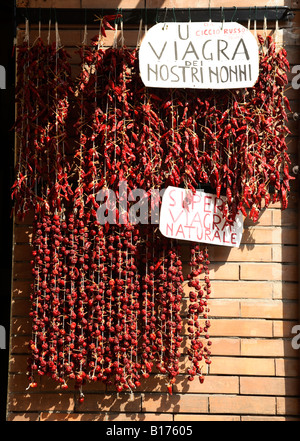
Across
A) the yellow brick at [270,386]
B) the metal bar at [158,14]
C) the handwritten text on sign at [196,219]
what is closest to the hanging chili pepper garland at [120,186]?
the handwritten text on sign at [196,219]

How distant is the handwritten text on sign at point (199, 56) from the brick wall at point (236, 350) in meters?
0.34

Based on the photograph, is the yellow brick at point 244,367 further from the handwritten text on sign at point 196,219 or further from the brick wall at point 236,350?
the handwritten text on sign at point 196,219

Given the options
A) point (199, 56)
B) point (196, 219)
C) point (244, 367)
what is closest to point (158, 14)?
point (199, 56)

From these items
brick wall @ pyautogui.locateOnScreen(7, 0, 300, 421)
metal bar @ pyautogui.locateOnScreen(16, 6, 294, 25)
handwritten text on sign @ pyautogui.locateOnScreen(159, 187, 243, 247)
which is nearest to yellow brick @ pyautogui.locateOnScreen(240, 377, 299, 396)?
brick wall @ pyautogui.locateOnScreen(7, 0, 300, 421)

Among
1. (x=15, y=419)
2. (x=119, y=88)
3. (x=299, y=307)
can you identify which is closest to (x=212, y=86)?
(x=119, y=88)

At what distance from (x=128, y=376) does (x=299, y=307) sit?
121cm

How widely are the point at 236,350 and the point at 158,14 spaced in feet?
7.64

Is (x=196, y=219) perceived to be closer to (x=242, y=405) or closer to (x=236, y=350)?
(x=236, y=350)

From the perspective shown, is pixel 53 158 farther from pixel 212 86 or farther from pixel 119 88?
pixel 212 86

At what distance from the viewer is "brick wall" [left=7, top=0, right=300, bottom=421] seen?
10.2ft

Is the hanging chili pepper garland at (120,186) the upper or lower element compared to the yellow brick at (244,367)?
upper

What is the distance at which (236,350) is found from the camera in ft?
10.3

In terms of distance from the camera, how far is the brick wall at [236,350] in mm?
3107

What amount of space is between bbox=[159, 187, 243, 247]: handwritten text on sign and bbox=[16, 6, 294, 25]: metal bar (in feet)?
3.91
